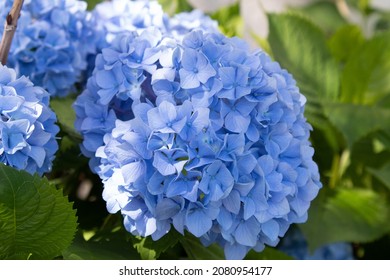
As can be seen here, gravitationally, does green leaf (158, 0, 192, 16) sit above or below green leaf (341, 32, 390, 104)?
above

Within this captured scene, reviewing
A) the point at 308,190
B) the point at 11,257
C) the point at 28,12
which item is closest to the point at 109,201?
the point at 11,257

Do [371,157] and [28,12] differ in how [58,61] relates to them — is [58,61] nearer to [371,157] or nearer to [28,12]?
[28,12]

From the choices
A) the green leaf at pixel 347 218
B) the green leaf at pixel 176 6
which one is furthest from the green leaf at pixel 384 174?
the green leaf at pixel 176 6

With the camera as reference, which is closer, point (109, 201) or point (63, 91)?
point (109, 201)

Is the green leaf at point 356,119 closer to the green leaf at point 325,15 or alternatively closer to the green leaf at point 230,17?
the green leaf at point 230,17

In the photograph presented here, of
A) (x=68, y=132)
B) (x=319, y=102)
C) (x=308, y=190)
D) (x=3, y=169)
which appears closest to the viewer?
(x=3, y=169)

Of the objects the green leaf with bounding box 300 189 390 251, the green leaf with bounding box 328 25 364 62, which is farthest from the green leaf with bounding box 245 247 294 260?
the green leaf with bounding box 328 25 364 62

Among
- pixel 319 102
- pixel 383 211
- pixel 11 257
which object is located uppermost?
pixel 11 257

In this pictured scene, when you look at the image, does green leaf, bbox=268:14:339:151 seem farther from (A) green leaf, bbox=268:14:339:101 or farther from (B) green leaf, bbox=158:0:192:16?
(B) green leaf, bbox=158:0:192:16
